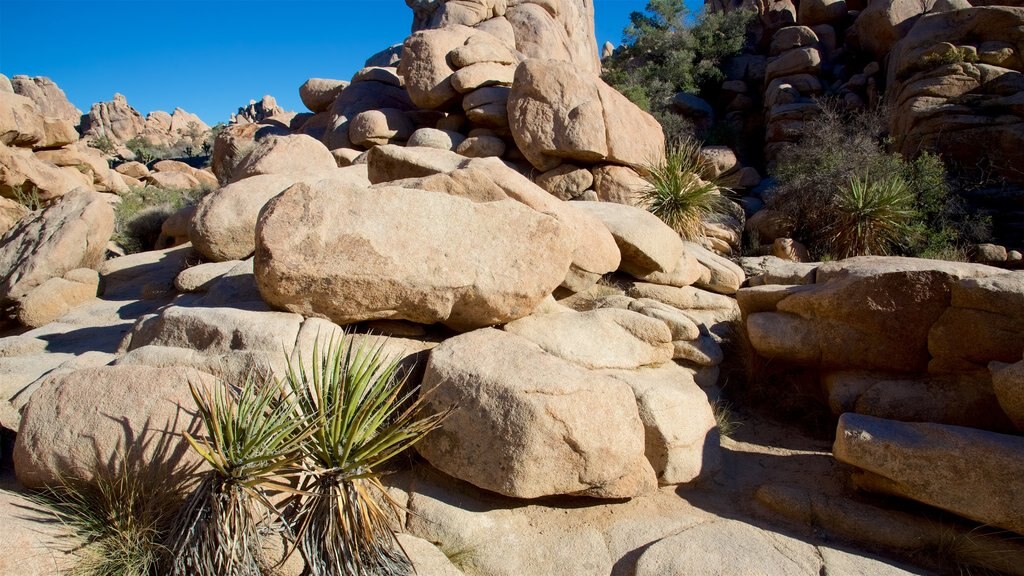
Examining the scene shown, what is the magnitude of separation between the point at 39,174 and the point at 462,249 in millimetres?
13897

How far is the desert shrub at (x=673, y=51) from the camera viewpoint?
891 inches

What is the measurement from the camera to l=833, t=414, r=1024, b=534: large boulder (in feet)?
14.7

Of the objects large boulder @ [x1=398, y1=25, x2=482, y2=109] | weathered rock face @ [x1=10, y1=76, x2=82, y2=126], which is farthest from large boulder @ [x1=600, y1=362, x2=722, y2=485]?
weathered rock face @ [x1=10, y1=76, x2=82, y2=126]

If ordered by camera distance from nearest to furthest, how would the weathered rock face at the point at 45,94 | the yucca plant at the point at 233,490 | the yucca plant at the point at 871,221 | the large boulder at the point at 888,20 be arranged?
the yucca plant at the point at 233,490, the yucca plant at the point at 871,221, the large boulder at the point at 888,20, the weathered rock face at the point at 45,94

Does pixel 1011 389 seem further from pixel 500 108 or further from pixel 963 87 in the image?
pixel 963 87

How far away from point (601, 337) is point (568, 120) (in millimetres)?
6757

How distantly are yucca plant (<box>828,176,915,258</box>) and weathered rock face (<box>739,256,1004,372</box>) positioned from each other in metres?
4.52

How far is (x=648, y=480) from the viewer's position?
5137 mm

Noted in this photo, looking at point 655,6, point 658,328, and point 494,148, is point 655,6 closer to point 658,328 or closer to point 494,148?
point 494,148

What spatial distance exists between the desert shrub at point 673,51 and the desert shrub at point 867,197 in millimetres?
8975

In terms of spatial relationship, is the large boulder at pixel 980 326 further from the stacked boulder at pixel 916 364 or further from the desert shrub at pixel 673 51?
the desert shrub at pixel 673 51

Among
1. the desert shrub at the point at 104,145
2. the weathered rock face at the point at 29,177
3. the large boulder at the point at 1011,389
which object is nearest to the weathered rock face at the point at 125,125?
the desert shrub at the point at 104,145

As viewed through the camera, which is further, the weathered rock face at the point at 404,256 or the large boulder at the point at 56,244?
the large boulder at the point at 56,244

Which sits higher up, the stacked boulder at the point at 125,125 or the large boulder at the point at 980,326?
the stacked boulder at the point at 125,125
